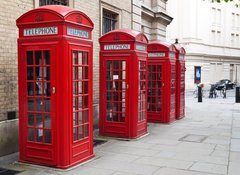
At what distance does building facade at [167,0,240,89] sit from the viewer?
126ft

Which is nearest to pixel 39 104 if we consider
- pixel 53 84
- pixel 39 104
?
pixel 39 104

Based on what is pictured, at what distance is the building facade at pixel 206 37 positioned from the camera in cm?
3841

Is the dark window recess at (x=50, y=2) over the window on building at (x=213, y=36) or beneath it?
beneath

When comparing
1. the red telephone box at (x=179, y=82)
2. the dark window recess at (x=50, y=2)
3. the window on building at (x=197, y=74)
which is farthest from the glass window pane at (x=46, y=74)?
the window on building at (x=197, y=74)

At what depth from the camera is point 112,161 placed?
265 inches

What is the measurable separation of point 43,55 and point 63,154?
1715mm

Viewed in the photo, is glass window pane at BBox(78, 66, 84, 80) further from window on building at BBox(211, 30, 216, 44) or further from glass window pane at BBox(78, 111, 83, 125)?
window on building at BBox(211, 30, 216, 44)

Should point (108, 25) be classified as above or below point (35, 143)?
above

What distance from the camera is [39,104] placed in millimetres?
6336

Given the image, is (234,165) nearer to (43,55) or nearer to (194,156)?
(194,156)

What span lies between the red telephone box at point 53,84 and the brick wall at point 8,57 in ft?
2.61

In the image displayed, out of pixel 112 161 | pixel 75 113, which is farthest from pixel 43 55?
pixel 112 161

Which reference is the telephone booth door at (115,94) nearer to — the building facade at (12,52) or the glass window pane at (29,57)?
the building facade at (12,52)

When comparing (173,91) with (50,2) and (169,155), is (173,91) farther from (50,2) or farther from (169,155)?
(50,2)
